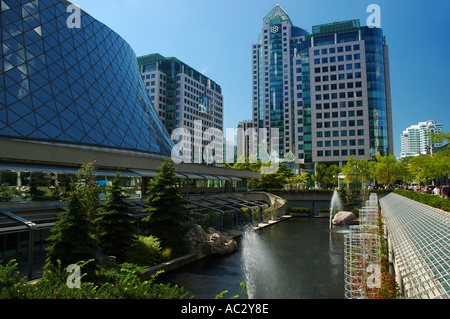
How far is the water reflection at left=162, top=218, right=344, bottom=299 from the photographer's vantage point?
13.8 meters

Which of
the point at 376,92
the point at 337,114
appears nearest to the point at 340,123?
the point at 337,114

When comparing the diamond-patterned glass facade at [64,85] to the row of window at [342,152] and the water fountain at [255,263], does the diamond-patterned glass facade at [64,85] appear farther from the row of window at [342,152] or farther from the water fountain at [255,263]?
the row of window at [342,152]

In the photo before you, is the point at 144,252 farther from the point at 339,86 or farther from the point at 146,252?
the point at 339,86

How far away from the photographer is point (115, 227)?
1620 cm

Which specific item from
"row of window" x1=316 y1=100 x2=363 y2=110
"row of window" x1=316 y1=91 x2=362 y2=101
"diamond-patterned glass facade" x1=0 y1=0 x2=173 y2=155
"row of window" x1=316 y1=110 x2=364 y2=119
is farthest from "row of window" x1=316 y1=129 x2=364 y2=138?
"diamond-patterned glass facade" x1=0 y1=0 x2=173 y2=155

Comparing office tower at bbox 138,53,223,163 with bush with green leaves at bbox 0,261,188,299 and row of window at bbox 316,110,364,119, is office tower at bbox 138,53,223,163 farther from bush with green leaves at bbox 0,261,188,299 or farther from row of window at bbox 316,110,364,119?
bush with green leaves at bbox 0,261,188,299

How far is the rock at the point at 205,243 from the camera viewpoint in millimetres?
20266

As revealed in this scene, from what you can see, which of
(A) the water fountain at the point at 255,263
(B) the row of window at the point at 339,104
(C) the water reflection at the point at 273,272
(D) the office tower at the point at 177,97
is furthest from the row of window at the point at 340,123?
(A) the water fountain at the point at 255,263

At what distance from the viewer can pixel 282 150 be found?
14888 cm

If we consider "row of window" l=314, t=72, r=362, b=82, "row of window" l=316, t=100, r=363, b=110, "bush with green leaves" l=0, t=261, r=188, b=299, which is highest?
"row of window" l=314, t=72, r=362, b=82

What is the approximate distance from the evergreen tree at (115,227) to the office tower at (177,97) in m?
90.0

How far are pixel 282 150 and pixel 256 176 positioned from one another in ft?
311

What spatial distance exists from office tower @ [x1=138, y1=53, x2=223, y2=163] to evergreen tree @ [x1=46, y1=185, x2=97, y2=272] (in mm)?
93785

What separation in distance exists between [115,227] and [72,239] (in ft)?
12.2
